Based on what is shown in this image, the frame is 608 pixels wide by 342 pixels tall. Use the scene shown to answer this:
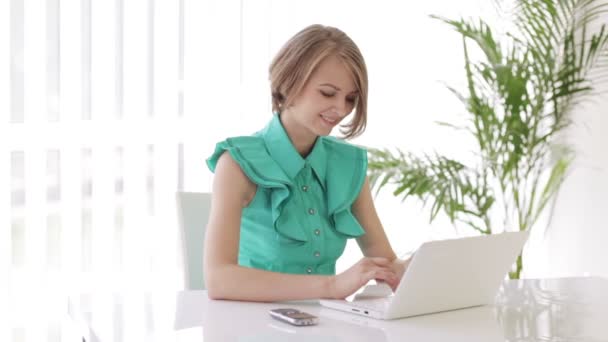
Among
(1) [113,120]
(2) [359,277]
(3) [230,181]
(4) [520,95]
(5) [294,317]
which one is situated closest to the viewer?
(5) [294,317]

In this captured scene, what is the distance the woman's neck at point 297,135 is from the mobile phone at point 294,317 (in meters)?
0.59

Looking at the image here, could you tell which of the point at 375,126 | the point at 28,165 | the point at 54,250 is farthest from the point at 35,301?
the point at 375,126

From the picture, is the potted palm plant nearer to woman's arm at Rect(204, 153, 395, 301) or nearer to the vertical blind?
the vertical blind

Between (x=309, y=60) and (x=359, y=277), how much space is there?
1.84 ft

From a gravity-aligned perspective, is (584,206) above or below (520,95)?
below

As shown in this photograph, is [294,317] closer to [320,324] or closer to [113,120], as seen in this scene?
[320,324]

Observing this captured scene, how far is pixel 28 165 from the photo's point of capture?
12.1 ft

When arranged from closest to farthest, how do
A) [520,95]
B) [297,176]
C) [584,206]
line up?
[297,176], [520,95], [584,206]

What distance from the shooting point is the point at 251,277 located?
6.19ft

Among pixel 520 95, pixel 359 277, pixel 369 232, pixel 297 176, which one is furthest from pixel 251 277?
pixel 520 95

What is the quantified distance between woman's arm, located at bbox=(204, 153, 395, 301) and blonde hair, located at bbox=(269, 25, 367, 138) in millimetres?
328

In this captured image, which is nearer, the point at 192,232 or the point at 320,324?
the point at 320,324

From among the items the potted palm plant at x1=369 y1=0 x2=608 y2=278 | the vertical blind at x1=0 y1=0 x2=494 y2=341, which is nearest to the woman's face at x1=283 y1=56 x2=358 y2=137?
the potted palm plant at x1=369 y1=0 x2=608 y2=278

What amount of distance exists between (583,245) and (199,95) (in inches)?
77.2
